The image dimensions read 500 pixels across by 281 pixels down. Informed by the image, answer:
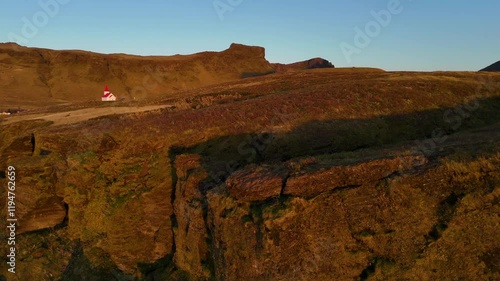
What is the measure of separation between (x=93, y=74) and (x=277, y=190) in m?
127

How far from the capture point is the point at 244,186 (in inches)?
489

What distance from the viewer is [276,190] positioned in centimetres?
1199

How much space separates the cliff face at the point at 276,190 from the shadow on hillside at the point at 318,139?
9 centimetres

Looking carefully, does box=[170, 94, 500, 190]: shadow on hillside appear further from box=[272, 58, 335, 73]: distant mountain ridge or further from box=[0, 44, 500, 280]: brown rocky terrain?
box=[272, 58, 335, 73]: distant mountain ridge

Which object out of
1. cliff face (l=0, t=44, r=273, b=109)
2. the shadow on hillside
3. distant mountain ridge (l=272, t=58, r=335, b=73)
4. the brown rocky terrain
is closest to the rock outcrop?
the brown rocky terrain

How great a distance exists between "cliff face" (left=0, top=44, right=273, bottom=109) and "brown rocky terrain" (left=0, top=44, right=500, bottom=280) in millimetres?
94099

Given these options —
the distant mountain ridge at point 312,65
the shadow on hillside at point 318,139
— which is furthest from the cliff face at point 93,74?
the shadow on hillside at point 318,139

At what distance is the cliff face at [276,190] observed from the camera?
34.8 feet

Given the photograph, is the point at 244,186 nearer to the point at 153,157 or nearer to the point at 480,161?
the point at 480,161

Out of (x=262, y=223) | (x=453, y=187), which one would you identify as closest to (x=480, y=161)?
(x=453, y=187)

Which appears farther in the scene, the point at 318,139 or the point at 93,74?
the point at 93,74

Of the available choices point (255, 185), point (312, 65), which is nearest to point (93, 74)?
point (312, 65)

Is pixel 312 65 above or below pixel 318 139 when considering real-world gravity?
above

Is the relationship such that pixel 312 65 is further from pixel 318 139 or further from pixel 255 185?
pixel 255 185
